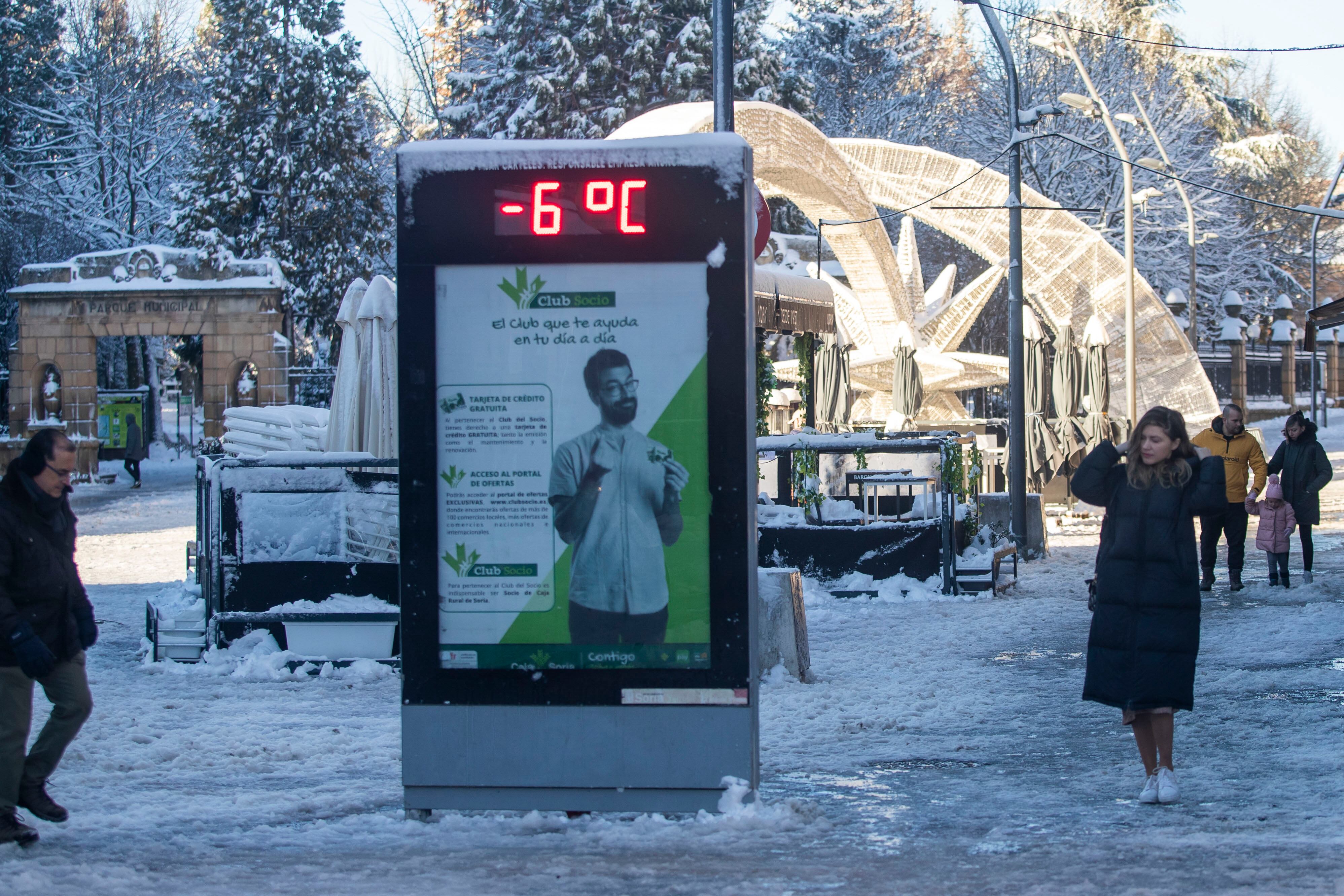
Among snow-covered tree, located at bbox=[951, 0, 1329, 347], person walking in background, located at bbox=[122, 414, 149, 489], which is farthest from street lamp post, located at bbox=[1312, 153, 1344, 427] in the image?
person walking in background, located at bbox=[122, 414, 149, 489]

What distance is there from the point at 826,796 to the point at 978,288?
2296cm

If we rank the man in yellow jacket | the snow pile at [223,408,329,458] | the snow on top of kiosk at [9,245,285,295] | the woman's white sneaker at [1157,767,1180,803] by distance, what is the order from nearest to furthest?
the woman's white sneaker at [1157,767,1180,803] < the snow pile at [223,408,329,458] < the man in yellow jacket < the snow on top of kiosk at [9,245,285,295]

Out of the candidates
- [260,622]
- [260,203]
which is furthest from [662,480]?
[260,203]

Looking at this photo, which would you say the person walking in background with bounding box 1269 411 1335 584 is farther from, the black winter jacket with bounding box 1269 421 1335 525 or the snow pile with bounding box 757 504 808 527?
the snow pile with bounding box 757 504 808 527

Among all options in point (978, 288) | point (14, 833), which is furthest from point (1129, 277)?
point (14, 833)

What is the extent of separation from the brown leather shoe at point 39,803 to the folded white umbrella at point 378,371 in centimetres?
610

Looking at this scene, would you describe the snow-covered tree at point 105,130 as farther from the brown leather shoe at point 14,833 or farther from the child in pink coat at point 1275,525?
the brown leather shoe at point 14,833

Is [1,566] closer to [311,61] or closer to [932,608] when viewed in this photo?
[932,608]

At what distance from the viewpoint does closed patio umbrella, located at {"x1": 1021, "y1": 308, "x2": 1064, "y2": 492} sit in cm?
2172

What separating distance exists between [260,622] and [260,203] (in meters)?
34.3

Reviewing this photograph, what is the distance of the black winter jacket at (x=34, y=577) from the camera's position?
5.36m

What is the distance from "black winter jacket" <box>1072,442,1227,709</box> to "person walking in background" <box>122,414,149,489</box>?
28.9 m

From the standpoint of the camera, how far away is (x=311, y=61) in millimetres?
41250

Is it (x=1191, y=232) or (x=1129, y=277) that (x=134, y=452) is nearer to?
(x=1129, y=277)
